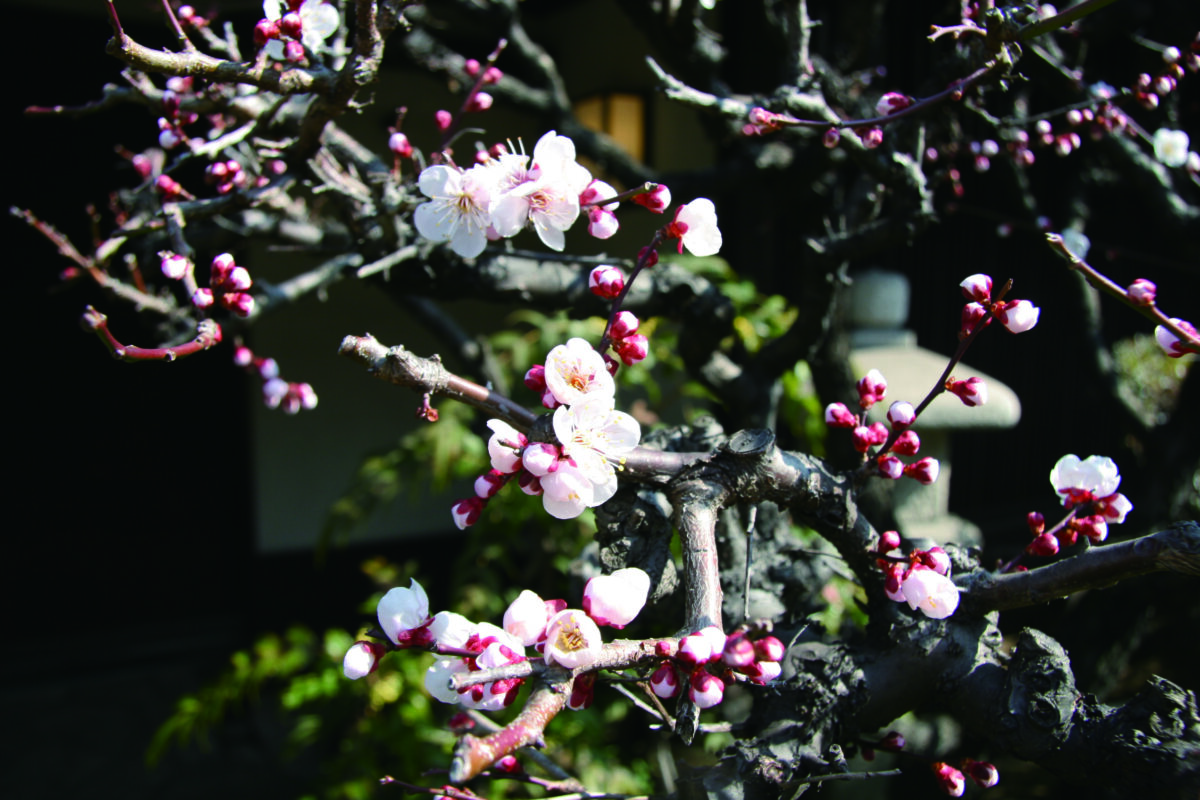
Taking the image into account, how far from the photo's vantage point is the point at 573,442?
32.1 inches

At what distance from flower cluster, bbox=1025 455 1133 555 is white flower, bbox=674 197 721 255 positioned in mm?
525

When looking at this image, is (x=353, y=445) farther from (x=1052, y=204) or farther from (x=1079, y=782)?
(x=1052, y=204)

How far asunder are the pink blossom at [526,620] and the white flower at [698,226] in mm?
422

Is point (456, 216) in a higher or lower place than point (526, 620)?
higher

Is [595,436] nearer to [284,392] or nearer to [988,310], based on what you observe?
[988,310]

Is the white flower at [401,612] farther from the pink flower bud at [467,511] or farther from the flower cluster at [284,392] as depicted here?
the flower cluster at [284,392]

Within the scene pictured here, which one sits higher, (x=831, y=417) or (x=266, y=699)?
(x=831, y=417)

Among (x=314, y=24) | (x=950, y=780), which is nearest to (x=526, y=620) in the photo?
(x=950, y=780)

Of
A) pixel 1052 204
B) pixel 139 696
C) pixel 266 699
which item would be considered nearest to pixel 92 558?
pixel 139 696

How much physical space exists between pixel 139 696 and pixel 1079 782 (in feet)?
13.7

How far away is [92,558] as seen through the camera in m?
3.90

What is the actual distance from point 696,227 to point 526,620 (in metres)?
0.47

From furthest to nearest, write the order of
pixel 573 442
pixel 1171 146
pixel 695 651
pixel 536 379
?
pixel 1171 146 < pixel 536 379 < pixel 573 442 < pixel 695 651

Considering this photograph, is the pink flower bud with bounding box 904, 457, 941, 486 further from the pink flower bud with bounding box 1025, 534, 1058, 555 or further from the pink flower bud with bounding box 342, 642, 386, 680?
the pink flower bud with bounding box 342, 642, 386, 680
